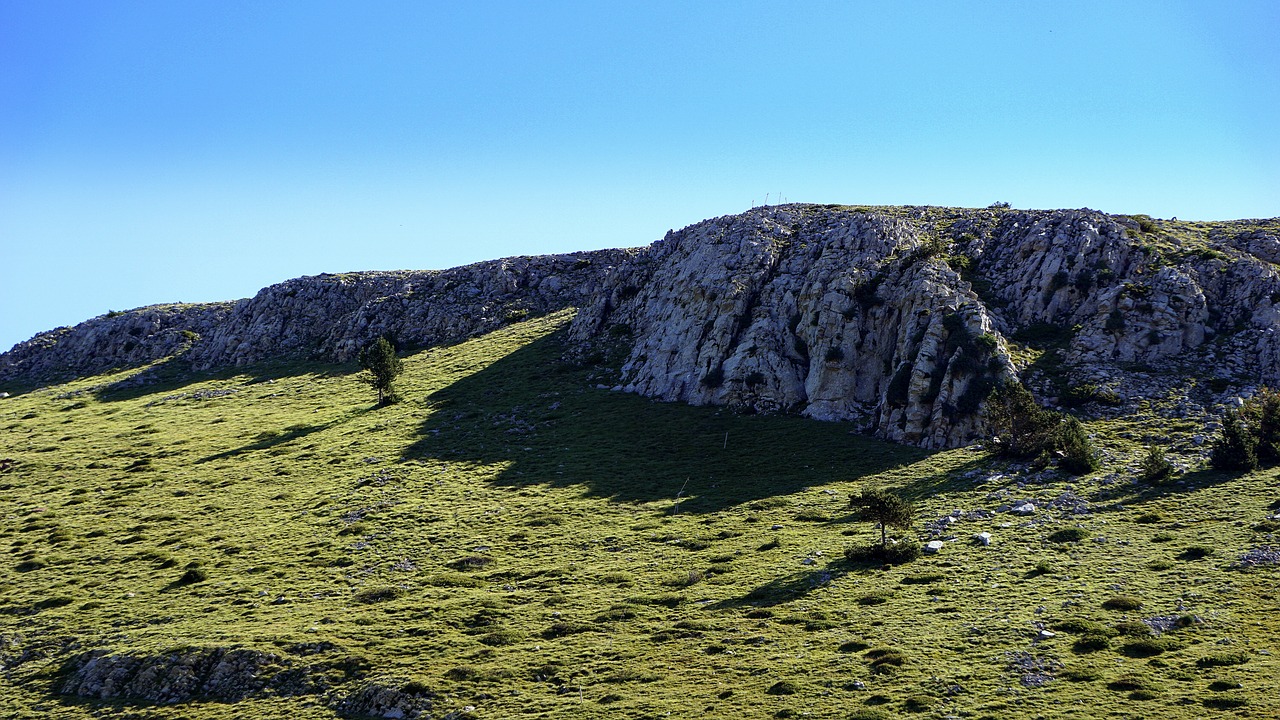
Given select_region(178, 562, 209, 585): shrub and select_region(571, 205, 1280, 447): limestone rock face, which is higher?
select_region(571, 205, 1280, 447): limestone rock face

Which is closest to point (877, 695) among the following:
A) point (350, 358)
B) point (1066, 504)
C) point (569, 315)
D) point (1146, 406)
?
point (1066, 504)

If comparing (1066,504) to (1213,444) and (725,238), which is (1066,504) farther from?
(725,238)

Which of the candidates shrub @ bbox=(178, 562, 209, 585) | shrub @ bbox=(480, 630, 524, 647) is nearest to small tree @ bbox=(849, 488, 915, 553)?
shrub @ bbox=(480, 630, 524, 647)

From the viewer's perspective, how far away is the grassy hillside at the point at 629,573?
3425 cm

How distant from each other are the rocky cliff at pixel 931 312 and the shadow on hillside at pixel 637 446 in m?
3.73

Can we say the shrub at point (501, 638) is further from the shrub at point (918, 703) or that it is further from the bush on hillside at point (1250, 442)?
the bush on hillside at point (1250, 442)

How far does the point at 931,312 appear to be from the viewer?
7469 centimetres

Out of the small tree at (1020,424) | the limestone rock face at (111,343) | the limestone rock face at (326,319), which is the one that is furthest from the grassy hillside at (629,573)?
the limestone rock face at (111,343)

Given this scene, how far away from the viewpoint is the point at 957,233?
91.0 m

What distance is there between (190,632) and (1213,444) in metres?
69.5

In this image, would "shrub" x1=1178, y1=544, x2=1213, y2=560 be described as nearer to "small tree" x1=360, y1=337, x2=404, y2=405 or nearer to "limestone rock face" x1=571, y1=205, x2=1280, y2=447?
"limestone rock face" x1=571, y1=205, x2=1280, y2=447

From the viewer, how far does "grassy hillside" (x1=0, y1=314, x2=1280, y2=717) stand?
34.2 metres

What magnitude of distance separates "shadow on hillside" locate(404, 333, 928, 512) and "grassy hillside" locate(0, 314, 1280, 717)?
31cm

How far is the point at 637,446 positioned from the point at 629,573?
83.4 feet
